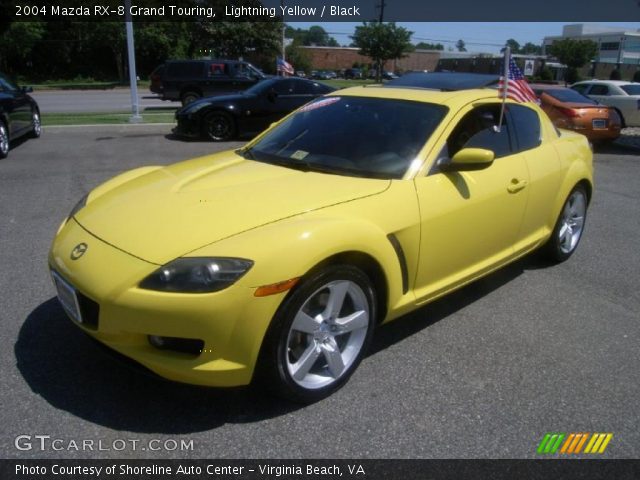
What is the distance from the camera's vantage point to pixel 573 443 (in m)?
2.61

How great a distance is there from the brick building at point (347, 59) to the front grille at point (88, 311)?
86.6 metres

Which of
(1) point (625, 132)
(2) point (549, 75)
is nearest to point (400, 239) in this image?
(1) point (625, 132)

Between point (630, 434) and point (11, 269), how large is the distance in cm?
442

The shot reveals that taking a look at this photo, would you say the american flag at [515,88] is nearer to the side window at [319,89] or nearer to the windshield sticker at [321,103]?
the windshield sticker at [321,103]

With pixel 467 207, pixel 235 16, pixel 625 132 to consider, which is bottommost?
pixel 625 132

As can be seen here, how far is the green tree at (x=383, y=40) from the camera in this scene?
186ft

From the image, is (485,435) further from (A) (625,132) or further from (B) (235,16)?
(B) (235,16)

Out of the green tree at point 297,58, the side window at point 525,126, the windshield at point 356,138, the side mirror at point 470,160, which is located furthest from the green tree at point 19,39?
the side mirror at point 470,160

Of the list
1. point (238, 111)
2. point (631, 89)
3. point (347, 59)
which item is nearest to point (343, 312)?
point (238, 111)

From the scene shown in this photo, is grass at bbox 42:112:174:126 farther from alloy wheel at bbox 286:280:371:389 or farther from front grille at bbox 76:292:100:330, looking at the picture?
alloy wheel at bbox 286:280:371:389

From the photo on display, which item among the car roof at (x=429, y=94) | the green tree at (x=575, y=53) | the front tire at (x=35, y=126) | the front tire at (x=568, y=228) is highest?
the green tree at (x=575, y=53)

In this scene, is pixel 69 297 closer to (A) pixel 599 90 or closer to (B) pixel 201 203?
(B) pixel 201 203

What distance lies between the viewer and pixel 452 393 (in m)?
2.96

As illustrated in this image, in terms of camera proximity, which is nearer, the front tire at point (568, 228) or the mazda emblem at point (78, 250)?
the mazda emblem at point (78, 250)
